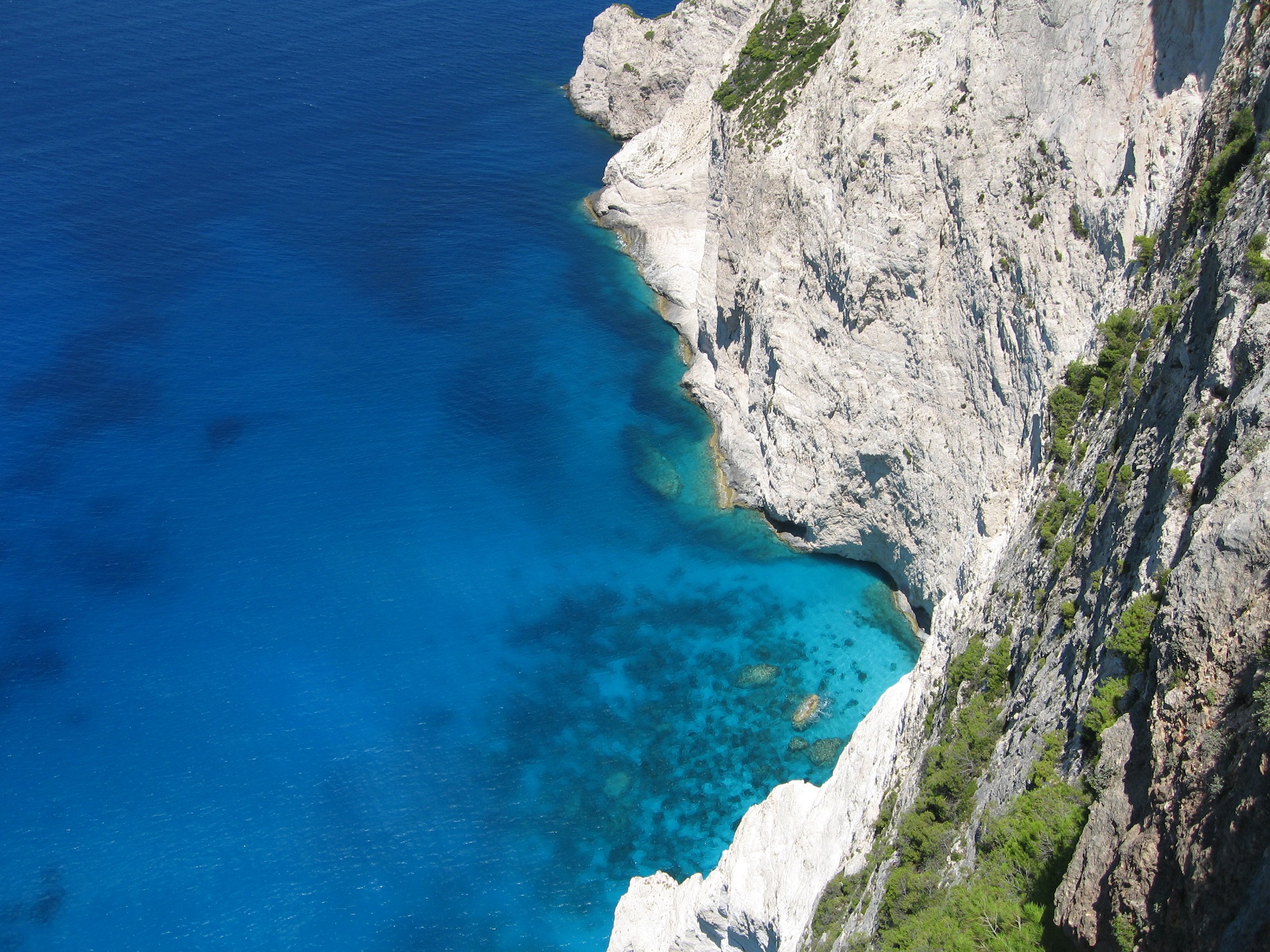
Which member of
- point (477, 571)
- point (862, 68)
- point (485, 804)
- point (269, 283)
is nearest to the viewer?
point (485, 804)

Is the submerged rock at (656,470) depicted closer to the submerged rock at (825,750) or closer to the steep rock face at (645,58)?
the submerged rock at (825,750)

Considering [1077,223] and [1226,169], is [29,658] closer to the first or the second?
[1077,223]

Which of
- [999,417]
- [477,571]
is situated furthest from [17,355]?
[999,417]

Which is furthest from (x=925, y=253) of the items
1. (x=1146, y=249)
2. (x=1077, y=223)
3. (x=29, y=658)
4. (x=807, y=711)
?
(x=29, y=658)

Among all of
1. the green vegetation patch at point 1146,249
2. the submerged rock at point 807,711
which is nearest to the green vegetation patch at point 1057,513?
the green vegetation patch at point 1146,249

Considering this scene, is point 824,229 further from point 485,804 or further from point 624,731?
point 485,804

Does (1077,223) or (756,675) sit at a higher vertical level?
(1077,223)

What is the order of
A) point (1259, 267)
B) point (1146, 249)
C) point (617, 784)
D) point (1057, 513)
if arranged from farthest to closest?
1. point (617, 784)
2. point (1146, 249)
3. point (1057, 513)
4. point (1259, 267)
